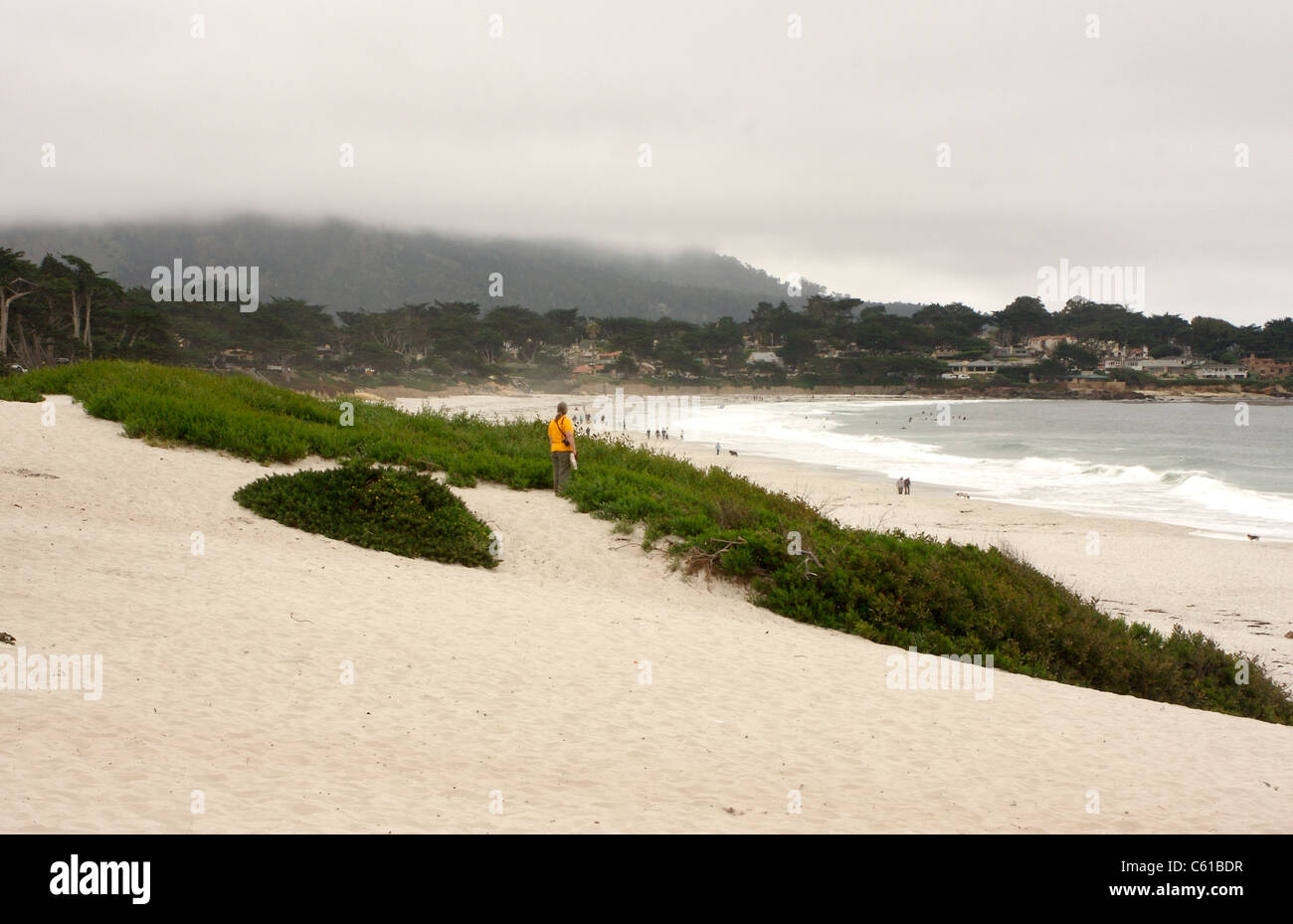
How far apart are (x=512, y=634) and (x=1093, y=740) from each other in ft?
19.0

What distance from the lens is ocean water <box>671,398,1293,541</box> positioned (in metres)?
32.2

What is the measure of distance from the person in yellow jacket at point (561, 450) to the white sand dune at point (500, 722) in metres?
4.63

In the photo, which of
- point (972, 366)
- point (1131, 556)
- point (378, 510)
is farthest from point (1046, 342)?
point (378, 510)

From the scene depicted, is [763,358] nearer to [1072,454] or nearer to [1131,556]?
[1072,454]

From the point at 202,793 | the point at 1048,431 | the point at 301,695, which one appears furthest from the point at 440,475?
the point at 1048,431

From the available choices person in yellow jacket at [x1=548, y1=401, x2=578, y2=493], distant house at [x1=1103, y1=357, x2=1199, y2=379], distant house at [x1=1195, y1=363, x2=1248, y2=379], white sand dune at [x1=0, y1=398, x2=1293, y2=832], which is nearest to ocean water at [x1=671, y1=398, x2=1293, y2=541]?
person in yellow jacket at [x1=548, y1=401, x2=578, y2=493]

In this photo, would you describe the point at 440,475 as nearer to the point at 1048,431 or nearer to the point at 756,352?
the point at 1048,431

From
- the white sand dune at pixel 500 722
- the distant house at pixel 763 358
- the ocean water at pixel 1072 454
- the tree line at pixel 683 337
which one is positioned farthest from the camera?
the distant house at pixel 763 358

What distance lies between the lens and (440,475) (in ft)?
56.5

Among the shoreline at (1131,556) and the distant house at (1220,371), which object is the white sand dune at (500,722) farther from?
the distant house at (1220,371)

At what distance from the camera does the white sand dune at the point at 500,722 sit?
518cm

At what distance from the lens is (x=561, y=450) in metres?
16.6

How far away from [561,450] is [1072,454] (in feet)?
139

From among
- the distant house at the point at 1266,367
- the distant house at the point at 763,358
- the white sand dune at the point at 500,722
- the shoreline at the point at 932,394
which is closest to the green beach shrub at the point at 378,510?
the white sand dune at the point at 500,722
